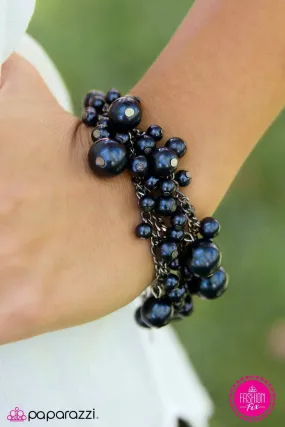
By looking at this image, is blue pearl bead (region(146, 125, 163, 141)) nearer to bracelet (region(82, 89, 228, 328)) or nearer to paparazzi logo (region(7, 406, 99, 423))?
bracelet (region(82, 89, 228, 328))

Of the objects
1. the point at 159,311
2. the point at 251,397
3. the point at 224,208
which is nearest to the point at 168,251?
the point at 159,311

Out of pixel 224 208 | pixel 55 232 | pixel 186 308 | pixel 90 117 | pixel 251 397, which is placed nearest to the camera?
pixel 55 232

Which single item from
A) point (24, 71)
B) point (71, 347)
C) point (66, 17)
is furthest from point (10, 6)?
point (66, 17)

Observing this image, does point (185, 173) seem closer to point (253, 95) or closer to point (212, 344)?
point (253, 95)

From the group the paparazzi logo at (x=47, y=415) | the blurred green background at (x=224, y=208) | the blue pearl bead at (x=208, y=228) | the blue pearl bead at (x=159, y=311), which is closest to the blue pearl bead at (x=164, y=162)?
the blue pearl bead at (x=208, y=228)

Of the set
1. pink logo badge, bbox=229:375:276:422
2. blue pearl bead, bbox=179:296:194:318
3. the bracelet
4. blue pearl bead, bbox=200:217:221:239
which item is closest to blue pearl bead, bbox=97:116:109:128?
the bracelet

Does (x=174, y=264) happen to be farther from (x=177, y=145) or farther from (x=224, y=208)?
(x=224, y=208)
